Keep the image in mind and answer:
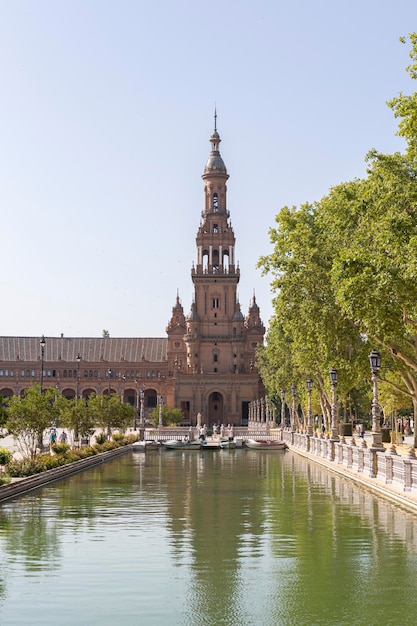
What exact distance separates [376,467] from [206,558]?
18919mm

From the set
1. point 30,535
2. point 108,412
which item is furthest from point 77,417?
point 30,535

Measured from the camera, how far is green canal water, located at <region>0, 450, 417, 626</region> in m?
13.6

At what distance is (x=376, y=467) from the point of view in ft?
117

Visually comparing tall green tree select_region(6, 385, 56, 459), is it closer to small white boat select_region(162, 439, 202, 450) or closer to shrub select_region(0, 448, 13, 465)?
shrub select_region(0, 448, 13, 465)

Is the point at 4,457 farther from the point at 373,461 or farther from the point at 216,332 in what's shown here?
the point at 216,332

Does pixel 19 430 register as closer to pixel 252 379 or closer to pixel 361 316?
pixel 361 316

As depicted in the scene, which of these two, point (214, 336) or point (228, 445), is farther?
point (214, 336)

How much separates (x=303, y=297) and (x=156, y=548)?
35889 millimetres

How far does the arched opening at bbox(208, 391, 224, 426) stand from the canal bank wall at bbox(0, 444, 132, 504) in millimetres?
109390

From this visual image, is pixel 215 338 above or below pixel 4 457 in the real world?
above

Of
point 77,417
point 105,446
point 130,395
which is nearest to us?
point 77,417

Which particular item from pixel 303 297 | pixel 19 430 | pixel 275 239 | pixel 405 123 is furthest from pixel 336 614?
pixel 275 239

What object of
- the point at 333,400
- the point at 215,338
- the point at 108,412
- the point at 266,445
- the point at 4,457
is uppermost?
the point at 215,338

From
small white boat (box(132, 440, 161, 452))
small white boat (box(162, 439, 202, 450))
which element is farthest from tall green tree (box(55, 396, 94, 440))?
small white boat (box(162, 439, 202, 450))
